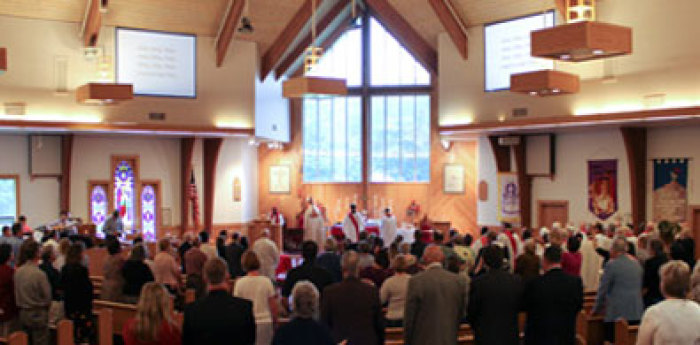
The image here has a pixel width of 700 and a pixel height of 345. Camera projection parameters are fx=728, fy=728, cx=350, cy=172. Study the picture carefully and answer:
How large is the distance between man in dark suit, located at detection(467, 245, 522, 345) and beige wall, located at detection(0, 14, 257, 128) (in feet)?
44.4

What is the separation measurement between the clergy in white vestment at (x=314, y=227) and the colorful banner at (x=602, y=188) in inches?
279

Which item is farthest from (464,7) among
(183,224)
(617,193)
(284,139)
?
(183,224)

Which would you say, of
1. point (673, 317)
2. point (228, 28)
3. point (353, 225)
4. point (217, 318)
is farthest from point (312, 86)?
point (673, 317)

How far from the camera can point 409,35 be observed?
810 inches

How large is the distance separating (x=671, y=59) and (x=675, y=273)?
10633 mm

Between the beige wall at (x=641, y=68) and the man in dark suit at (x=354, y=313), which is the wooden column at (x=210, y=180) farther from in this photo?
the man in dark suit at (x=354, y=313)

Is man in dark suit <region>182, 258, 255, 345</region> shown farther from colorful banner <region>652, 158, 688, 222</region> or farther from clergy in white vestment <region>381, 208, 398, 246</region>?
clergy in white vestment <region>381, 208, 398, 246</region>

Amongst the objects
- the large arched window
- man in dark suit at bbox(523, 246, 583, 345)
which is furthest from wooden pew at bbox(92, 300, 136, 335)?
the large arched window

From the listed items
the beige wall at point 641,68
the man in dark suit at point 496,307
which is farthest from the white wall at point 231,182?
the man in dark suit at point 496,307

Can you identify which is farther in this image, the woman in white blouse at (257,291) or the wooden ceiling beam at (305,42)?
the wooden ceiling beam at (305,42)

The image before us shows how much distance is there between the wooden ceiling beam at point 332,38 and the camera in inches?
854

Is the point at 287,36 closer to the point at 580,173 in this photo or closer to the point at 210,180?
the point at 210,180

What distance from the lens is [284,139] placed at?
21969mm

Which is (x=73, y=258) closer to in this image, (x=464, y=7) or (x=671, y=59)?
(x=671, y=59)
